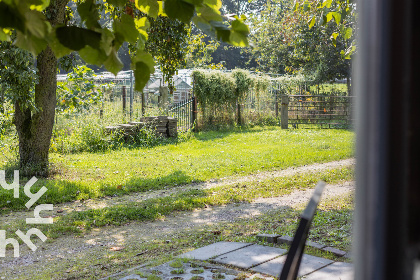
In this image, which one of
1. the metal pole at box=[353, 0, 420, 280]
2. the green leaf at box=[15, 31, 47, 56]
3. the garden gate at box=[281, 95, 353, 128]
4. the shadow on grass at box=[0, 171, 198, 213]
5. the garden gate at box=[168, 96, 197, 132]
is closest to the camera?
the metal pole at box=[353, 0, 420, 280]

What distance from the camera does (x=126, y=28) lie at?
4.46 feet

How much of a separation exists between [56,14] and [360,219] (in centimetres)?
916

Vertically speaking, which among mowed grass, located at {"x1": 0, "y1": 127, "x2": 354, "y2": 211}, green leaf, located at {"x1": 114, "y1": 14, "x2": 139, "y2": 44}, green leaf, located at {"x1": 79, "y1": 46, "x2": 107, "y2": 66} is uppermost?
green leaf, located at {"x1": 114, "y1": 14, "x2": 139, "y2": 44}

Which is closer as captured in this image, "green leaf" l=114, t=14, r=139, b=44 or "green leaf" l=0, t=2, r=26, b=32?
"green leaf" l=0, t=2, r=26, b=32

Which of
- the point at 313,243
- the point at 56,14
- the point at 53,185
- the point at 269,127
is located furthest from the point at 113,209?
the point at 269,127

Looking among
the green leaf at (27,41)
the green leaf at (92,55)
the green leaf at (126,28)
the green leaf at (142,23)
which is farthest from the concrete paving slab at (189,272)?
the green leaf at (27,41)

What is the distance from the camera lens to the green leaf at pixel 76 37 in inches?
42.3

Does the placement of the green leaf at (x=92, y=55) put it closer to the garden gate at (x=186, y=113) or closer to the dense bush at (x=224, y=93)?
the garden gate at (x=186, y=113)

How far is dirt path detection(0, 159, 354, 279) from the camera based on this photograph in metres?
4.59

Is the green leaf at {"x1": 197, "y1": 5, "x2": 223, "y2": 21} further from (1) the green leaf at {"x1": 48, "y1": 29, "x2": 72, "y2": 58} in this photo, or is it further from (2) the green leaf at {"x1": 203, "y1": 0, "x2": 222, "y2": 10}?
(1) the green leaf at {"x1": 48, "y1": 29, "x2": 72, "y2": 58}

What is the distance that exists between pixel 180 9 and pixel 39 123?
862 cm

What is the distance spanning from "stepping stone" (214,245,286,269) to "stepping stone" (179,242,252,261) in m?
0.10

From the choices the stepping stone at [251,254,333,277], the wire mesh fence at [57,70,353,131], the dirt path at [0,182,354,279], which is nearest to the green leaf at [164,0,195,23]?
the stepping stone at [251,254,333,277]

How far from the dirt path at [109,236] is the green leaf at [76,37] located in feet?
8.11
